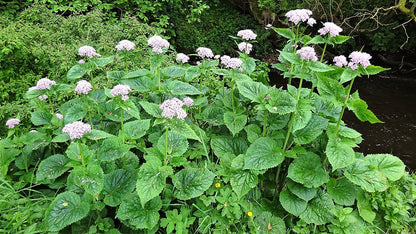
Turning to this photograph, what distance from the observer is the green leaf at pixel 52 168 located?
78.3 inches

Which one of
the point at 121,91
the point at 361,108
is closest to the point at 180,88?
the point at 121,91

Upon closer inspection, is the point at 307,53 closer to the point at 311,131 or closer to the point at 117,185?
the point at 311,131

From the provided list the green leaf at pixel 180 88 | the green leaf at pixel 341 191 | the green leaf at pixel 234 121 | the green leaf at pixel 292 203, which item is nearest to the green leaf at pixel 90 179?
the green leaf at pixel 180 88

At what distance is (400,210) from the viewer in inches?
86.9

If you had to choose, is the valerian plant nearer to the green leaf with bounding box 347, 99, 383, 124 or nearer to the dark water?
the green leaf with bounding box 347, 99, 383, 124

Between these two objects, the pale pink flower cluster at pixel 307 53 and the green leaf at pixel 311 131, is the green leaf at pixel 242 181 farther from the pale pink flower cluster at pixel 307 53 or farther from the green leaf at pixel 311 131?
the pale pink flower cluster at pixel 307 53

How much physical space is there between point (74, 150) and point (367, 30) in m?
6.58

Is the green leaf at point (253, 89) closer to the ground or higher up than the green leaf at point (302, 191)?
higher up

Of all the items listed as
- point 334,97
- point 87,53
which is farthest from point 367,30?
point 87,53

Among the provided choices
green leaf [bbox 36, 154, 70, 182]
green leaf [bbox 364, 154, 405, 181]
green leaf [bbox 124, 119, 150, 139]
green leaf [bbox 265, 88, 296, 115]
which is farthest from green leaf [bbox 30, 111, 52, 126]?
green leaf [bbox 364, 154, 405, 181]

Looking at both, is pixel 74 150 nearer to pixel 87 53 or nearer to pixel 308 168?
pixel 87 53

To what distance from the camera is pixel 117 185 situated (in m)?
1.94

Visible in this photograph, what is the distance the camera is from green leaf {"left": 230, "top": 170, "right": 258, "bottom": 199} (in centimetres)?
205

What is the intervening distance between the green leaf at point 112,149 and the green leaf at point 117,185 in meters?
0.21
